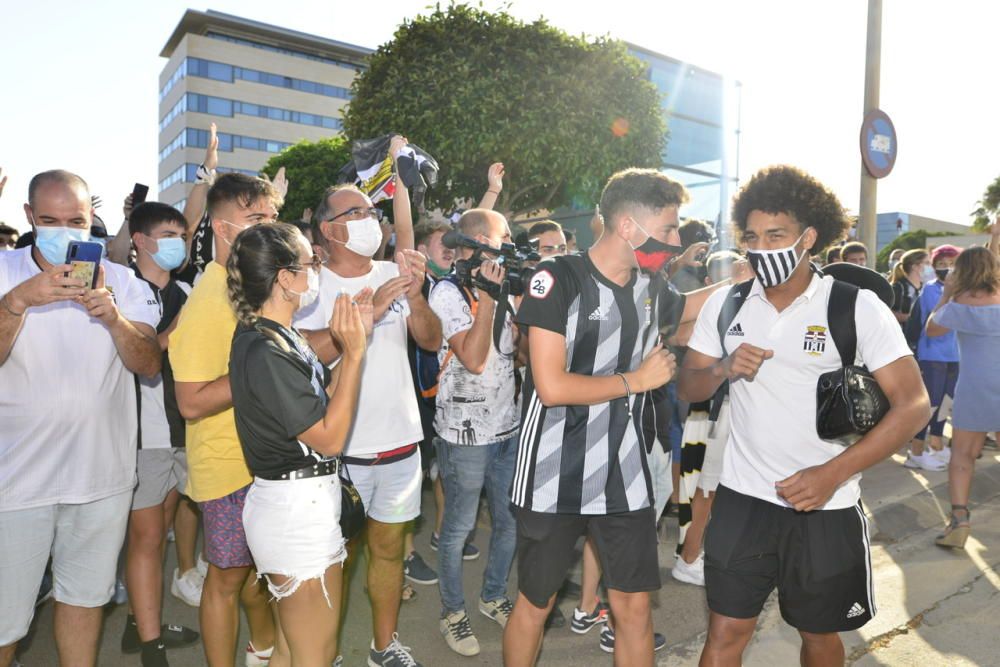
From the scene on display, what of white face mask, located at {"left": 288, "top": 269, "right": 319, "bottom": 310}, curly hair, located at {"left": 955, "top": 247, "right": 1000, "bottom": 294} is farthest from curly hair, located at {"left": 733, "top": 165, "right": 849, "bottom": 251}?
curly hair, located at {"left": 955, "top": 247, "right": 1000, "bottom": 294}

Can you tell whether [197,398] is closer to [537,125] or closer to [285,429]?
[285,429]

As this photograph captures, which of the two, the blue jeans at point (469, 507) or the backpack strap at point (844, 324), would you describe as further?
the blue jeans at point (469, 507)

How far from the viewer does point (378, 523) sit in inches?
130

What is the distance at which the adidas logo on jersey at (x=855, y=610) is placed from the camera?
8.39 ft

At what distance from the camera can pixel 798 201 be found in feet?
8.79

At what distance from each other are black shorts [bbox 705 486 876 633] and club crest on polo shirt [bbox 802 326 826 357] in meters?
0.59

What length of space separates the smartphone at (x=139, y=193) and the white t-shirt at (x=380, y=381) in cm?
188

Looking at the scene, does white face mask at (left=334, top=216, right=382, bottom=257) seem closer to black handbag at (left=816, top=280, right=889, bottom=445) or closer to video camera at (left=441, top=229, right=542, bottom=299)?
video camera at (left=441, top=229, right=542, bottom=299)

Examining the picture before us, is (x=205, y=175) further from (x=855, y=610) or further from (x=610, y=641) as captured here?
(x=855, y=610)

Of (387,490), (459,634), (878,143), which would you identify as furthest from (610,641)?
(878,143)

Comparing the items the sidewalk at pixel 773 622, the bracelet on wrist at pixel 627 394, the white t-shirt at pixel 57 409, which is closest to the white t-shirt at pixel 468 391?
the bracelet on wrist at pixel 627 394

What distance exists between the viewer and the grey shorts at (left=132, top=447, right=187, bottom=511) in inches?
137

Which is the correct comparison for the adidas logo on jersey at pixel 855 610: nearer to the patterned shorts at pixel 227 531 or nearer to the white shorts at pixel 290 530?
the white shorts at pixel 290 530

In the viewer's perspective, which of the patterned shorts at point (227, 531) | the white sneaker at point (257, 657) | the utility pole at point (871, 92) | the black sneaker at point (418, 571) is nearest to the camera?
the patterned shorts at point (227, 531)
